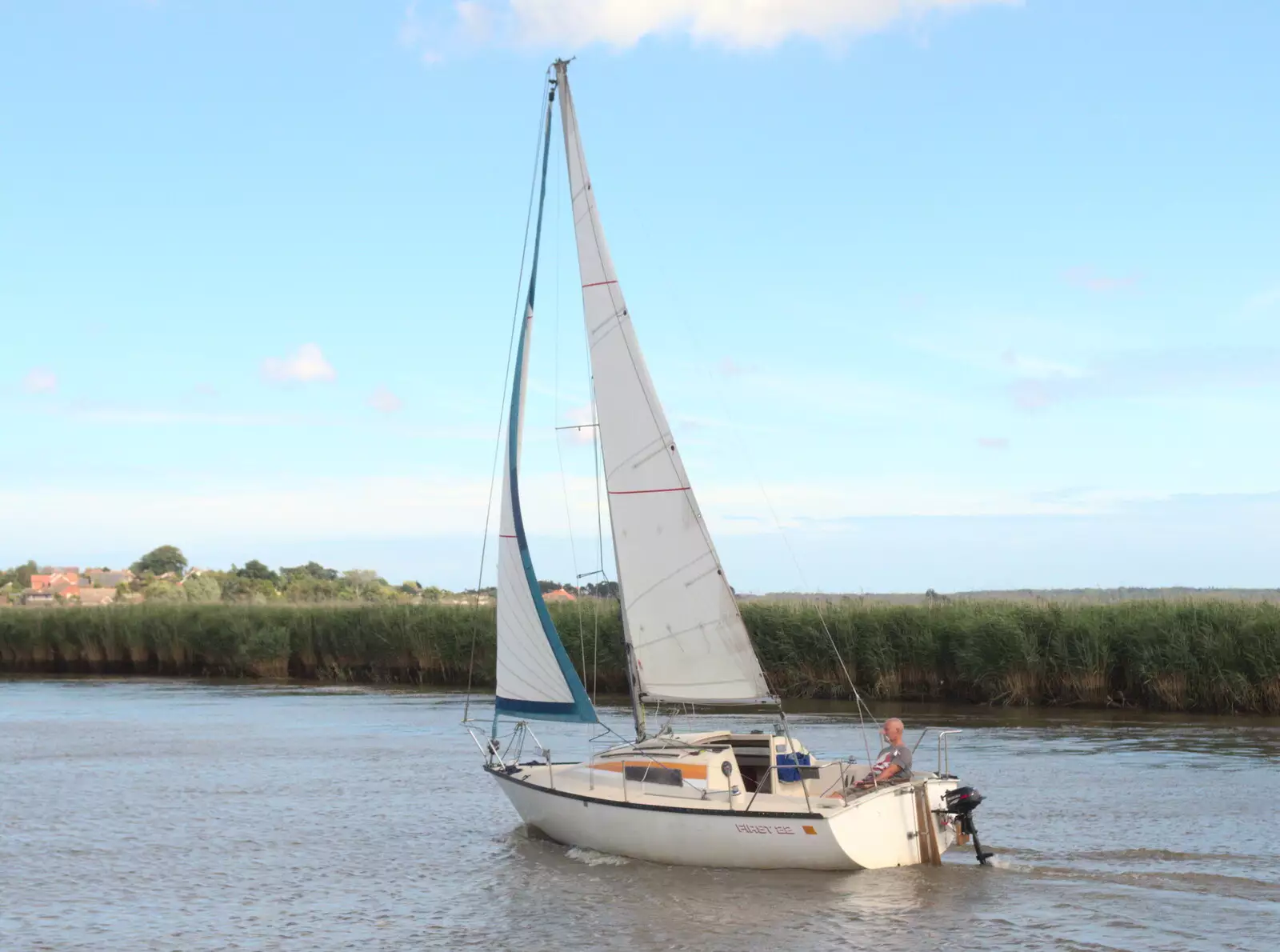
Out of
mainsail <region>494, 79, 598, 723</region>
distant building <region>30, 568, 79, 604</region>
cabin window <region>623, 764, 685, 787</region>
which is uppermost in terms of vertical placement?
distant building <region>30, 568, 79, 604</region>

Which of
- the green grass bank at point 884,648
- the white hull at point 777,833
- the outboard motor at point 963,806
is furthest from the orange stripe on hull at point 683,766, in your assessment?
the green grass bank at point 884,648

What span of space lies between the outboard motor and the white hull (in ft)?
0.45

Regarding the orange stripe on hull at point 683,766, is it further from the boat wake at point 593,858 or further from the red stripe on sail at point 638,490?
the red stripe on sail at point 638,490

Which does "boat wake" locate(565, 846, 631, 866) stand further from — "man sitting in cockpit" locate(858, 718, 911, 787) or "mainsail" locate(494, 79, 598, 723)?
"man sitting in cockpit" locate(858, 718, 911, 787)

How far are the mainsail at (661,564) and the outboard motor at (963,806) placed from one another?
2.45 metres

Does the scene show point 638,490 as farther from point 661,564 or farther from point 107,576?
point 107,576

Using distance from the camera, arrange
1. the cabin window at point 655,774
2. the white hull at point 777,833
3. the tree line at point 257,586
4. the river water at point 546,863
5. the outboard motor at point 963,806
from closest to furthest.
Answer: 1. the river water at point 546,863
2. the white hull at point 777,833
3. the outboard motor at point 963,806
4. the cabin window at point 655,774
5. the tree line at point 257,586

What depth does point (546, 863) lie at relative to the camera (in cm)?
1688

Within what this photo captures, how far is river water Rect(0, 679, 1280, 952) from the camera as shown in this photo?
532 inches

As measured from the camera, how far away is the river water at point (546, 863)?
1352 cm

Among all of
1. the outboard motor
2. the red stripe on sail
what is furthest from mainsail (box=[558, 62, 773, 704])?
the outboard motor

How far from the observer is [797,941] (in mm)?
13008

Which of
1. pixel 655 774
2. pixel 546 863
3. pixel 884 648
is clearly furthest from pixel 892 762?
pixel 884 648

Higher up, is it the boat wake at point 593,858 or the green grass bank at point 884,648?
the green grass bank at point 884,648
